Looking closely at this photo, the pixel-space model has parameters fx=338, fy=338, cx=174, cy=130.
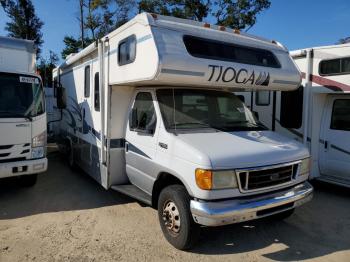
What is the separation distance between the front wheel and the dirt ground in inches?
6.0

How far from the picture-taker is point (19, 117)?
6020 millimetres

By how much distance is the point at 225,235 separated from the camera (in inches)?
191

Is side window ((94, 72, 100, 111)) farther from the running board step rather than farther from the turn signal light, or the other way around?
the turn signal light

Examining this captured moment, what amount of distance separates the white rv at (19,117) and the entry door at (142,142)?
1.82m

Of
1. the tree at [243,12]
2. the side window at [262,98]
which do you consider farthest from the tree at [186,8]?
the side window at [262,98]

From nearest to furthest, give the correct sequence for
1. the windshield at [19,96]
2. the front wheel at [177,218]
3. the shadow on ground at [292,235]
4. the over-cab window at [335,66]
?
the front wheel at [177,218] → the shadow on ground at [292,235] → the windshield at [19,96] → the over-cab window at [335,66]

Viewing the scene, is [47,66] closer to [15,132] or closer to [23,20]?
[23,20]

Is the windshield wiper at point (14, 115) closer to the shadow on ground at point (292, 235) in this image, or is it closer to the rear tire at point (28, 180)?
the rear tire at point (28, 180)

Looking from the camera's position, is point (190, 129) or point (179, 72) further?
point (190, 129)

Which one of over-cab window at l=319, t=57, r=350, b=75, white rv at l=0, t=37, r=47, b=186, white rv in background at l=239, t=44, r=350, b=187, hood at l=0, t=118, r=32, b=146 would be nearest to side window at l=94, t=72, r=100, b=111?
white rv at l=0, t=37, r=47, b=186

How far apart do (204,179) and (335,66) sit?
4258mm

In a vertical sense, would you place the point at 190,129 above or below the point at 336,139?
above

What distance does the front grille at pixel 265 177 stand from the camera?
409cm

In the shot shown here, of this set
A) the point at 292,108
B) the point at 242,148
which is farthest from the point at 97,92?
the point at 292,108
